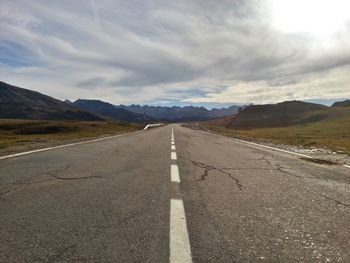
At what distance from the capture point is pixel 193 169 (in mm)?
10656

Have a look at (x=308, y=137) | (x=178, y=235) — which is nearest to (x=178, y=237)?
(x=178, y=235)

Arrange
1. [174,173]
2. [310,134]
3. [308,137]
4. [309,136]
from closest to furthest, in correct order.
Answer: [174,173], [308,137], [309,136], [310,134]

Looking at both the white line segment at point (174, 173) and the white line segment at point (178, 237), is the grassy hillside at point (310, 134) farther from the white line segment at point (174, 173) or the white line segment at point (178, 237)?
the white line segment at point (178, 237)

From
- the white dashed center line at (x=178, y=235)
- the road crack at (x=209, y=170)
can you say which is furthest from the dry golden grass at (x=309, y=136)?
the white dashed center line at (x=178, y=235)

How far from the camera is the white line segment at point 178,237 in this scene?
3838 millimetres

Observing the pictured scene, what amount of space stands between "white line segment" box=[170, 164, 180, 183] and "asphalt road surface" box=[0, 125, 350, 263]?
0.24ft

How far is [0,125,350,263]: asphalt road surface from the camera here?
4.00 metres

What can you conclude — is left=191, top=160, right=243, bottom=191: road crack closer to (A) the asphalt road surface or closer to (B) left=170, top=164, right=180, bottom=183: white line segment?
(A) the asphalt road surface

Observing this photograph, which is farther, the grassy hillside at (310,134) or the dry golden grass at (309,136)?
the grassy hillside at (310,134)

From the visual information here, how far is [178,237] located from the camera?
4.47m

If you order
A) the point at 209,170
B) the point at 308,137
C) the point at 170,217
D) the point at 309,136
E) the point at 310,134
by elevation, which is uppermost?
the point at 170,217

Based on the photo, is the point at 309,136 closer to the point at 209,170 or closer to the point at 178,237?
the point at 209,170

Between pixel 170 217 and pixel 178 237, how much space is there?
2.91ft

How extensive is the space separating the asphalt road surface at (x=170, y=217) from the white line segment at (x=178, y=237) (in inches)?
0.4
